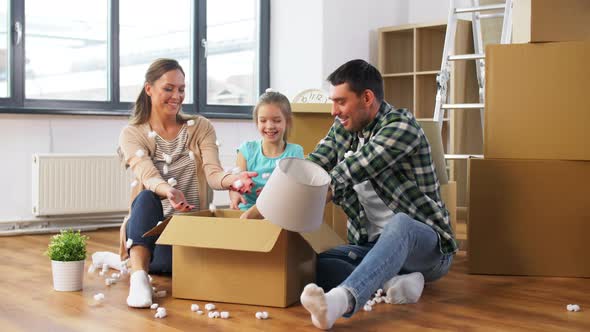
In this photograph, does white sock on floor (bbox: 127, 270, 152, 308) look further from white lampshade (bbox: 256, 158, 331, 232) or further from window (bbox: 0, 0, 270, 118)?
window (bbox: 0, 0, 270, 118)

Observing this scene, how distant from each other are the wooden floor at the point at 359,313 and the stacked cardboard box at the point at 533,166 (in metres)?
0.11

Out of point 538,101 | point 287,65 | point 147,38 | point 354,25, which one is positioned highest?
point 354,25

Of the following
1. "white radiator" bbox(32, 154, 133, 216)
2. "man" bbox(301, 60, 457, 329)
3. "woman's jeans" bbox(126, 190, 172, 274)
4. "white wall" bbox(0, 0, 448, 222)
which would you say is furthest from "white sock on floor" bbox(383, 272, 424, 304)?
"white wall" bbox(0, 0, 448, 222)

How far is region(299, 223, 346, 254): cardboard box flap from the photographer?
2.28 m

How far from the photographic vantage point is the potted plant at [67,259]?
2.40m

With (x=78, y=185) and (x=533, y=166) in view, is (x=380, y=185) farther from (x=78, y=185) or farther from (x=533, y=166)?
(x=78, y=185)

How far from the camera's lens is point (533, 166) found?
2.83 meters

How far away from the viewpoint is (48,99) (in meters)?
4.43

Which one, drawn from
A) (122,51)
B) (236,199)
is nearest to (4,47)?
(122,51)

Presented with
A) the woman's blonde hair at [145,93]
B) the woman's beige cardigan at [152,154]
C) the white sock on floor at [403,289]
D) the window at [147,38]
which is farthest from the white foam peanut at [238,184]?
the window at [147,38]

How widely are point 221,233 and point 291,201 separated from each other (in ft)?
0.91

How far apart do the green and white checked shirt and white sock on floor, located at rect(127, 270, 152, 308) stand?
0.64 m

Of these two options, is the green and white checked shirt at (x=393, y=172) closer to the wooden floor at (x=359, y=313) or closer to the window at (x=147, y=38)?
the wooden floor at (x=359, y=313)

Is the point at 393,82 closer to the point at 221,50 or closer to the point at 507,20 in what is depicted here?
the point at 221,50
